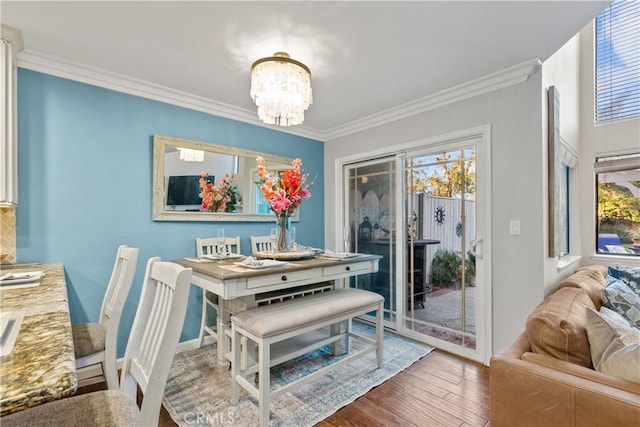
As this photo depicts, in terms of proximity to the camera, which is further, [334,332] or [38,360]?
[334,332]

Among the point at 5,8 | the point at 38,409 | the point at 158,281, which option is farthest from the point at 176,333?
the point at 5,8

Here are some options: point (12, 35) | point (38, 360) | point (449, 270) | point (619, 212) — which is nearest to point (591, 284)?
point (449, 270)

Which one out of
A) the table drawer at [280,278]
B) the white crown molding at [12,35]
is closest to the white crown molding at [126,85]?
the white crown molding at [12,35]

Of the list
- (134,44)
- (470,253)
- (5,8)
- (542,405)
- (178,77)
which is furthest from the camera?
(470,253)

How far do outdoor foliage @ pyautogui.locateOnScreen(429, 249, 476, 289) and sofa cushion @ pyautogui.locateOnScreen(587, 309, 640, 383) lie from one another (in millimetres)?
1420

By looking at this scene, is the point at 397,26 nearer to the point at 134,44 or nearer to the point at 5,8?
the point at 134,44

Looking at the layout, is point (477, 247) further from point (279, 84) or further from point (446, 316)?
point (279, 84)

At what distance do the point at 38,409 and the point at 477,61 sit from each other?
304cm

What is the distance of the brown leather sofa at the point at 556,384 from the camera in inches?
40.6

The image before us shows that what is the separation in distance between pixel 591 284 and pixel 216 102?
3488 mm

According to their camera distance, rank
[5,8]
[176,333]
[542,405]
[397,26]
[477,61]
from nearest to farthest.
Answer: [176,333] < [542,405] < [5,8] < [397,26] < [477,61]

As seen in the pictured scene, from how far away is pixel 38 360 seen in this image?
2.17 feet

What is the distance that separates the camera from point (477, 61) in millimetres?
2209

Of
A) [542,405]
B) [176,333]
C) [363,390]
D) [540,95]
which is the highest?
[540,95]
